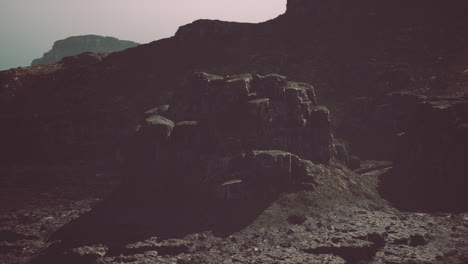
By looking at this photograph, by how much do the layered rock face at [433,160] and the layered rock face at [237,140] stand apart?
2003 centimetres

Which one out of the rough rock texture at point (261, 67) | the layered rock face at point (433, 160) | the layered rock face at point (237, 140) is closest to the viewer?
the layered rock face at point (237, 140)

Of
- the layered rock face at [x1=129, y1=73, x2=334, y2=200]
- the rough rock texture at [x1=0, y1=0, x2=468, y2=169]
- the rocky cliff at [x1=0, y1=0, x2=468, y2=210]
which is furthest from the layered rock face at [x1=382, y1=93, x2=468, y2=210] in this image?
the layered rock face at [x1=129, y1=73, x2=334, y2=200]

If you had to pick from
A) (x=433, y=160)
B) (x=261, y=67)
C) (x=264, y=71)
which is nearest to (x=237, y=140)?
(x=433, y=160)

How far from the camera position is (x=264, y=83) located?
332ft

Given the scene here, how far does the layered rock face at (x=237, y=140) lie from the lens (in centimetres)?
8556

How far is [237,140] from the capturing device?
90875 mm

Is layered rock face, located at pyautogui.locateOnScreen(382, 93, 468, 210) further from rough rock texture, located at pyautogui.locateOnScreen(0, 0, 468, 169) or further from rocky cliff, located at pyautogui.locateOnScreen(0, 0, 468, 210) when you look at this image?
rough rock texture, located at pyautogui.locateOnScreen(0, 0, 468, 169)

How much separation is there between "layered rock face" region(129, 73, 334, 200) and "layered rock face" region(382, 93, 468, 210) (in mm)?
20032

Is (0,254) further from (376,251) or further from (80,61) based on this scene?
(80,61)

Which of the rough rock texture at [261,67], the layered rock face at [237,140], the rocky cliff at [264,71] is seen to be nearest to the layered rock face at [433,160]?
the rocky cliff at [264,71]

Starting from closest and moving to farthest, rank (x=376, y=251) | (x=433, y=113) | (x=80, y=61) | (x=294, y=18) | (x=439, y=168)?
(x=376, y=251), (x=439, y=168), (x=433, y=113), (x=80, y=61), (x=294, y=18)

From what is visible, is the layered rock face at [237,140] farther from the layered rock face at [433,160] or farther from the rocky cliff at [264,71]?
the layered rock face at [433,160]

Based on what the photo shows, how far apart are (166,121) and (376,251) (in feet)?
194

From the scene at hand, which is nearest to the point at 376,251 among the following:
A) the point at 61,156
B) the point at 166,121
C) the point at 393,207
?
the point at 393,207
